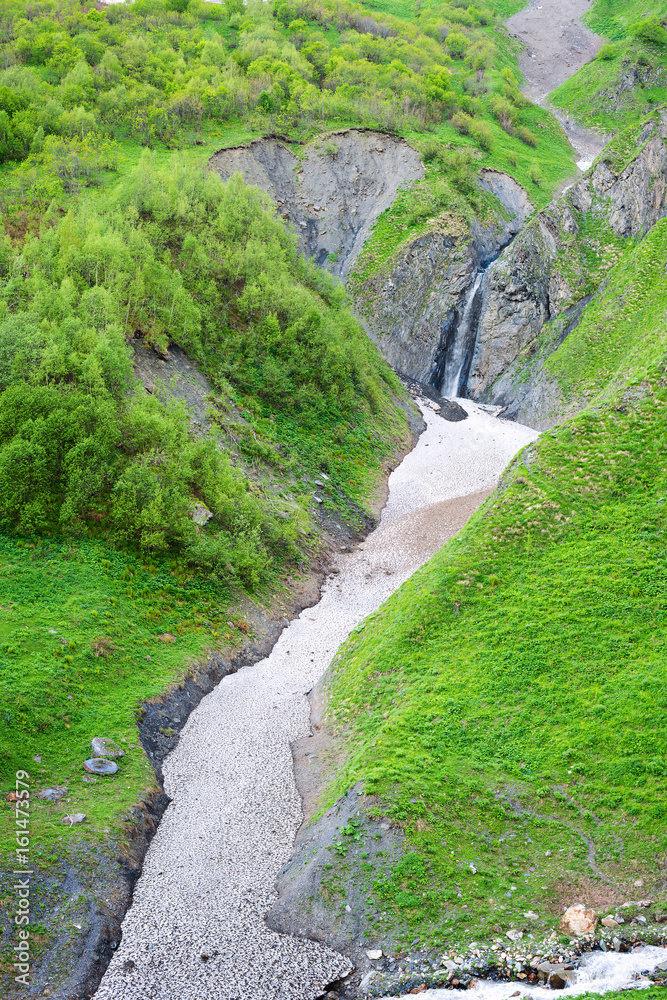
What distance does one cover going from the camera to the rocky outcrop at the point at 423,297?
2697 inches

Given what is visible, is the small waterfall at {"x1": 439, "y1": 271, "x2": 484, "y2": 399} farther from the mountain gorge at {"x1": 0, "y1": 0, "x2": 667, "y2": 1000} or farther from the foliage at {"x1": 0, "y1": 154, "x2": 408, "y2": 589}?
the foliage at {"x1": 0, "y1": 154, "x2": 408, "y2": 589}

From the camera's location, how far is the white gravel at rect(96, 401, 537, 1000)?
52.6 ft

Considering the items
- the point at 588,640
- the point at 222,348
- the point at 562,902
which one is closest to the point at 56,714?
the point at 562,902

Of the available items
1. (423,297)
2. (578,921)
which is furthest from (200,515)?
(423,297)

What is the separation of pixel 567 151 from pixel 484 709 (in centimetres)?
10196

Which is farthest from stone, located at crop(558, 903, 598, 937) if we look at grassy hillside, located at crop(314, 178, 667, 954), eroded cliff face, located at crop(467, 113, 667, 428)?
eroded cliff face, located at crop(467, 113, 667, 428)

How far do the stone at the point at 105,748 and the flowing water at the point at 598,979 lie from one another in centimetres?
1173

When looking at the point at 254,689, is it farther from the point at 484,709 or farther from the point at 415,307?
the point at 415,307

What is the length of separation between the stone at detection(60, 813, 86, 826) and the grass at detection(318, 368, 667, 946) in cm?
724

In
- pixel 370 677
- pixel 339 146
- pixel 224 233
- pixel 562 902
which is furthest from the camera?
pixel 339 146

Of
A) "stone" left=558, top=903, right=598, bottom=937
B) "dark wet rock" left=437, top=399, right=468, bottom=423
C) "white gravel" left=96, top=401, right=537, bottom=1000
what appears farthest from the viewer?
"dark wet rock" left=437, top=399, right=468, bottom=423

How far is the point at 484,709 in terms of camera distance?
70.6ft

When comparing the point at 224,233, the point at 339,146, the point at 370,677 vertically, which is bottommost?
the point at 370,677

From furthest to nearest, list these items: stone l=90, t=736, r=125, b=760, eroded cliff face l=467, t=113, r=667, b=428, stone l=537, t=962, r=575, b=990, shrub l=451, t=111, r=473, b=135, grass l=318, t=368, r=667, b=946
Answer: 1. shrub l=451, t=111, r=473, b=135
2. eroded cliff face l=467, t=113, r=667, b=428
3. stone l=90, t=736, r=125, b=760
4. grass l=318, t=368, r=667, b=946
5. stone l=537, t=962, r=575, b=990
